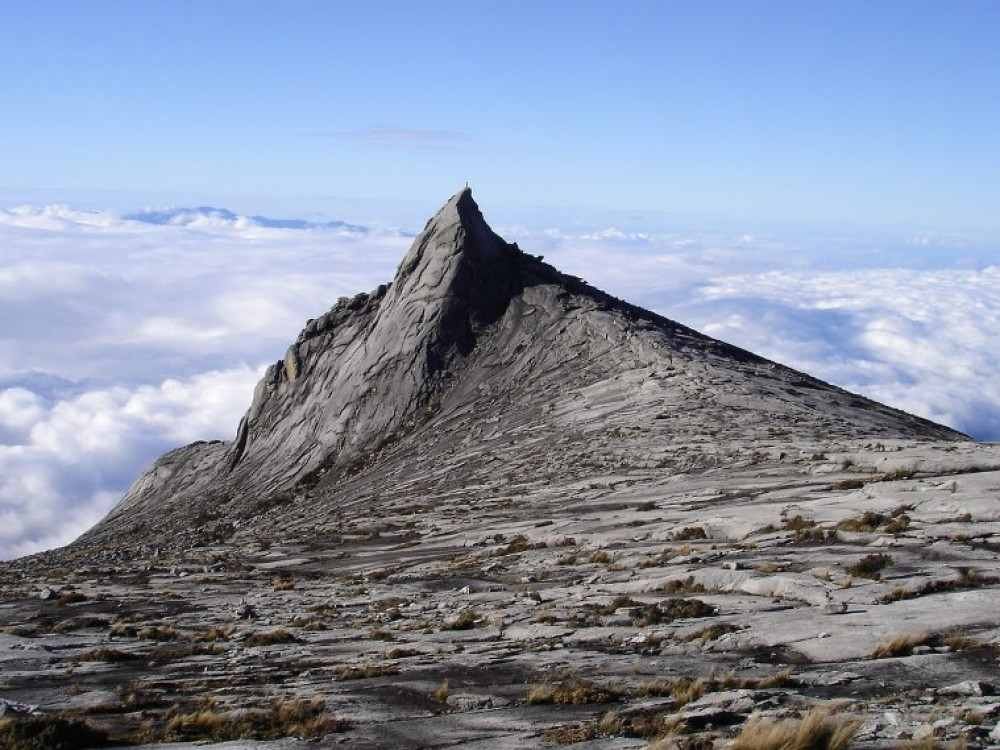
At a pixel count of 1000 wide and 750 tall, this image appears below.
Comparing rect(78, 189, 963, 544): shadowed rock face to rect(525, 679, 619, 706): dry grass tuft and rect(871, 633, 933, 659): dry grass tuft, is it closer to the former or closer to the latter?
rect(871, 633, 933, 659): dry grass tuft

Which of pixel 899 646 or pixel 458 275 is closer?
pixel 899 646

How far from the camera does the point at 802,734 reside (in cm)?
1175

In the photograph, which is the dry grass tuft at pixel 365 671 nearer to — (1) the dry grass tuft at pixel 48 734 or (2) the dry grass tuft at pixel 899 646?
(1) the dry grass tuft at pixel 48 734

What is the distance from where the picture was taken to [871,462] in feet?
118

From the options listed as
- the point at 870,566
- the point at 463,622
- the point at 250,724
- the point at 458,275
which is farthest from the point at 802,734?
the point at 458,275

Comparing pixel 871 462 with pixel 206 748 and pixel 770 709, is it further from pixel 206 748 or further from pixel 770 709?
pixel 206 748

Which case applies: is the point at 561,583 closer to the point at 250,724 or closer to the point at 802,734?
the point at 250,724

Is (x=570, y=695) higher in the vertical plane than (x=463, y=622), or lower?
higher

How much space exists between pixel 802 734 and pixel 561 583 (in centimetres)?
1434

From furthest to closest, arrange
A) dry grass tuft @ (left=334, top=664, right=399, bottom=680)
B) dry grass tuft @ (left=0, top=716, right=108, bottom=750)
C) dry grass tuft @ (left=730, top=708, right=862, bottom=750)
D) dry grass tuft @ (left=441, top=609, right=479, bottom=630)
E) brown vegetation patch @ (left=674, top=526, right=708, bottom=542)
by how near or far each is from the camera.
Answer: brown vegetation patch @ (left=674, top=526, right=708, bottom=542)
dry grass tuft @ (left=441, top=609, right=479, bottom=630)
dry grass tuft @ (left=334, top=664, right=399, bottom=680)
dry grass tuft @ (left=0, top=716, right=108, bottom=750)
dry grass tuft @ (left=730, top=708, right=862, bottom=750)

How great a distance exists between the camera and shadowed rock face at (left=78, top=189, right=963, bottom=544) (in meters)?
51.5

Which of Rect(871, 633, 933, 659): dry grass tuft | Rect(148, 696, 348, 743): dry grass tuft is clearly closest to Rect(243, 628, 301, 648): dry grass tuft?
Rect(148, 696, 348, 743): dry grass tuft

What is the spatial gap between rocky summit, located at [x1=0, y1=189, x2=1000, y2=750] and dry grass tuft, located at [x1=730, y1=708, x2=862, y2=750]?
5 cm

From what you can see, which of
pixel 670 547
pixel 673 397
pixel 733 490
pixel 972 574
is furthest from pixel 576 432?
pixel 972 574
